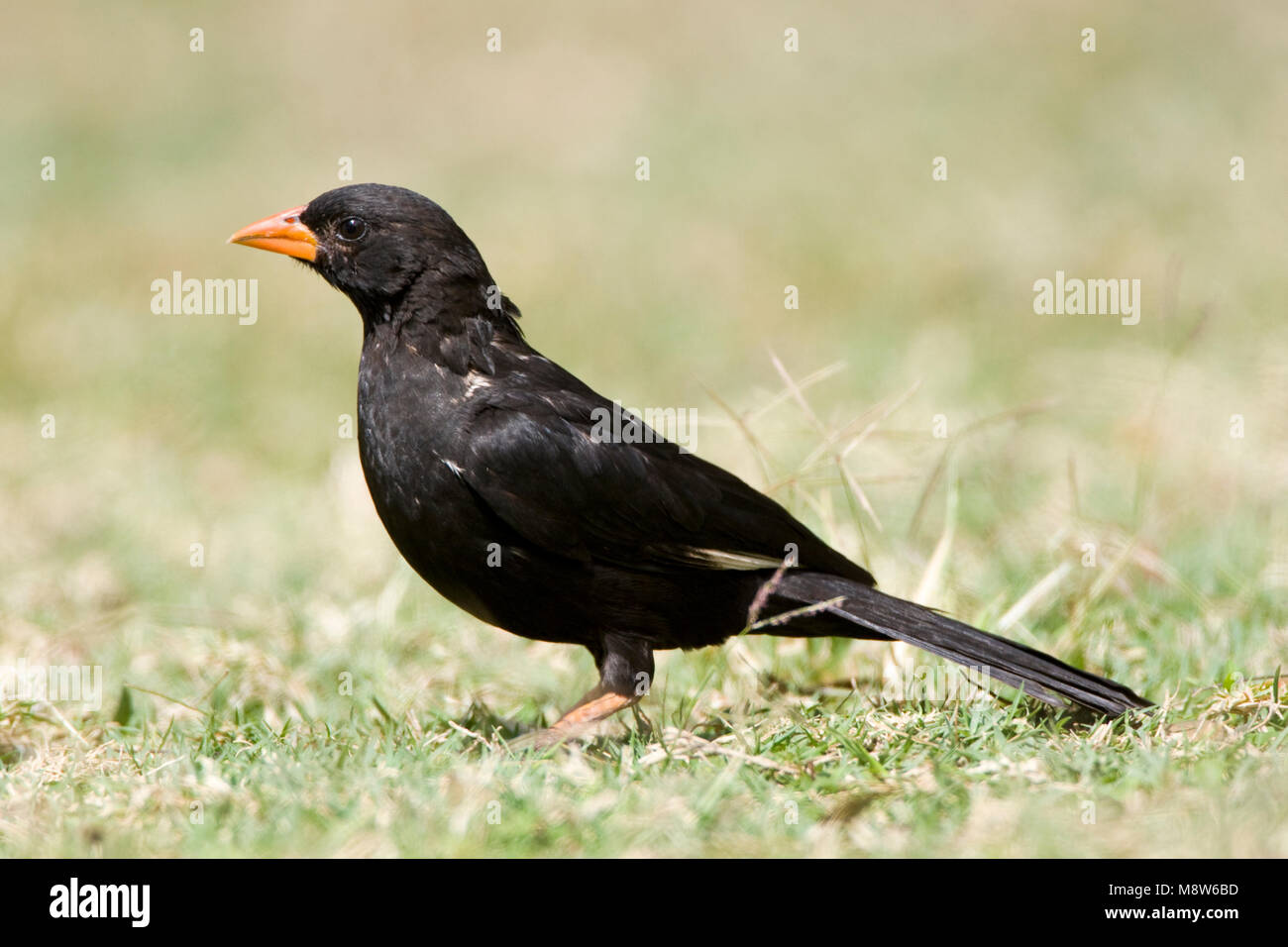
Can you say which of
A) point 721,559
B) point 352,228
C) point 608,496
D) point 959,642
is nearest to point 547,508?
point 608,496

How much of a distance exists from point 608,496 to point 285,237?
4.45 feet

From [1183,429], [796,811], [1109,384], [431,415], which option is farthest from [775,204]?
[796,811]

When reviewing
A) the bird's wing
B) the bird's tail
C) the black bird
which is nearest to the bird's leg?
the black bird

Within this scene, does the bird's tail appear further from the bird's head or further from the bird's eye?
the bird's eye

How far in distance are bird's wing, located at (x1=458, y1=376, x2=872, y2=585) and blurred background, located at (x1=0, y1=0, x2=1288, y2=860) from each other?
0.56m

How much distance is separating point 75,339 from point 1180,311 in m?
7.47

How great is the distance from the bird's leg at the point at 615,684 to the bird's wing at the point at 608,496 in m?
0.25

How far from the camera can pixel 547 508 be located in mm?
4156

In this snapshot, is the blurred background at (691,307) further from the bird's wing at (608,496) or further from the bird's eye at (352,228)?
the bird's eye at (352,228)

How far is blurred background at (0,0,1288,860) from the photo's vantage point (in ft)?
18.0

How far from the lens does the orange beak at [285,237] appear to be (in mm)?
4613

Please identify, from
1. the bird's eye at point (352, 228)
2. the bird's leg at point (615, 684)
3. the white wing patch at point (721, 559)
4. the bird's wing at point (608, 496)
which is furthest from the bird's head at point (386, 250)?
the bird's leg at point (615, 684)
